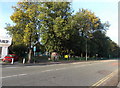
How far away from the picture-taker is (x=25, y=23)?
32.6 meters

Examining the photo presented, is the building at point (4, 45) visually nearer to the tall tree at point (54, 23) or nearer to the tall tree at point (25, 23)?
the tall tree at point (25, 23)

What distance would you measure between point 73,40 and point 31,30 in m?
19.6

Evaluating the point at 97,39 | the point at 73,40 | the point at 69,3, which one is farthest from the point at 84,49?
the point at 69,3

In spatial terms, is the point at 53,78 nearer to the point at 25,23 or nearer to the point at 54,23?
the point at 25,23

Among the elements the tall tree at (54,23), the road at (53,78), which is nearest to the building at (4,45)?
the tall tree at (54,23)

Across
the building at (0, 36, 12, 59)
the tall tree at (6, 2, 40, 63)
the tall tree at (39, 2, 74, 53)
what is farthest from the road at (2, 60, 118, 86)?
the tall tree at (39, 2, 74, 53)

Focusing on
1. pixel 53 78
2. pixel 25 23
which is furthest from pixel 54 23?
pixel 53 78

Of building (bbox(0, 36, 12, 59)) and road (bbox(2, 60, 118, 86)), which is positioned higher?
building (bbox(0, 36, 12, 59))

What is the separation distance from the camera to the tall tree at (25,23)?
3088 cm

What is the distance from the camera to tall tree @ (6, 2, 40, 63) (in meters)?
30.9

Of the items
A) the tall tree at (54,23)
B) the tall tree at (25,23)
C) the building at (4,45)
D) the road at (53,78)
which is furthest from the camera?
the tall tree at (54,23)

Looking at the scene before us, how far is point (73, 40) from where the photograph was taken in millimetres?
47719

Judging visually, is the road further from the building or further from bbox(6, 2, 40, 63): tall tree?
bbox(6, 2, 40, 63): tall tree

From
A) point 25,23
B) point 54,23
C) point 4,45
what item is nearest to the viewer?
point 4,45
